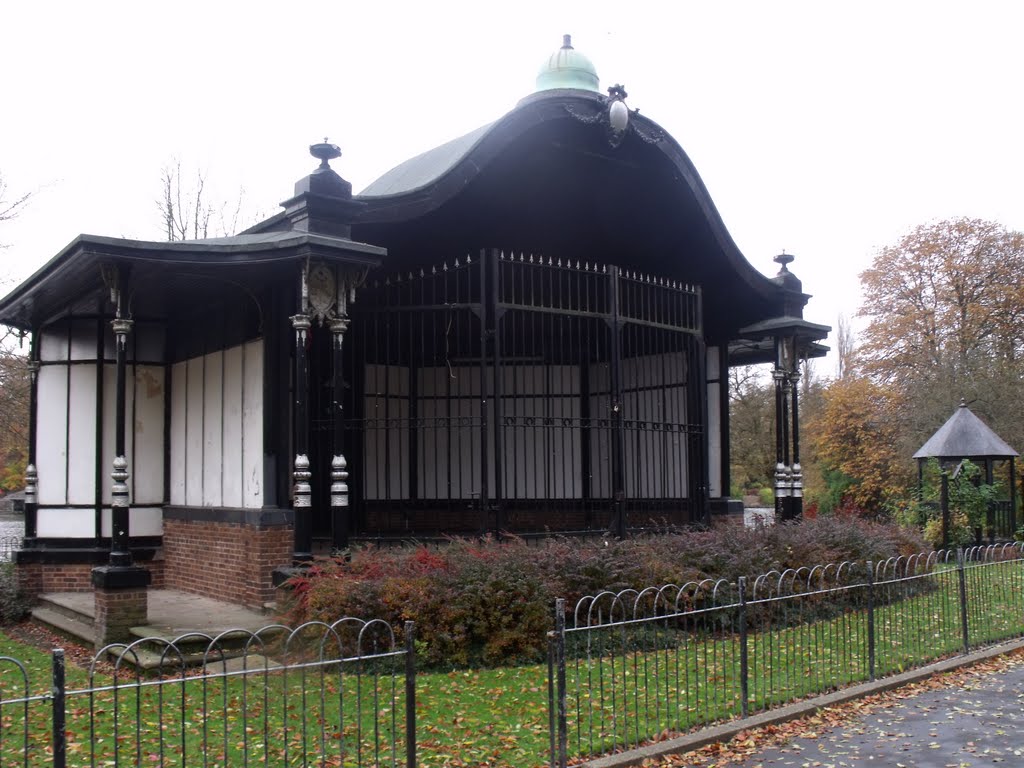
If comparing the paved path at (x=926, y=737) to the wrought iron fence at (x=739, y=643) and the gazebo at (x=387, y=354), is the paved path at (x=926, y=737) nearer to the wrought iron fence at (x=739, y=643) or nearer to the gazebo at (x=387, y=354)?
the wrought iron fence at (x=739, y=643)

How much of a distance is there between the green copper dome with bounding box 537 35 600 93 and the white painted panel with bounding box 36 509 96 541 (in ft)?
26.7

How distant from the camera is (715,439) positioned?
1617 centimetres

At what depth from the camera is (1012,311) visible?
28.9 metres

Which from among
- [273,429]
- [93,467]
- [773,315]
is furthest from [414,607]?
[773,315]

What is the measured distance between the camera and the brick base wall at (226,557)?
32.7ft

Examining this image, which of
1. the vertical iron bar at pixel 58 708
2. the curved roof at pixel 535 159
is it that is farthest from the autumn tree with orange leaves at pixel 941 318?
the vertical iron bar at pixel 58 708

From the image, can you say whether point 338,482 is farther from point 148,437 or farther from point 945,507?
point 945,507

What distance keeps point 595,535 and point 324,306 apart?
430cm

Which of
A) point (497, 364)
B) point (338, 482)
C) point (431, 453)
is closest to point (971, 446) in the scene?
point (431, 453)

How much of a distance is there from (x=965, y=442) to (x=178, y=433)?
13955 millimetres

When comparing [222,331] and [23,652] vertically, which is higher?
[222,331]

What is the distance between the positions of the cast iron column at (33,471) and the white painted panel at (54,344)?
11cm

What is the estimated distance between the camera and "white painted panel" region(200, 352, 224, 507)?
11.3 m

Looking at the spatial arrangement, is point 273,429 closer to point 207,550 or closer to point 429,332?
point 207,550
